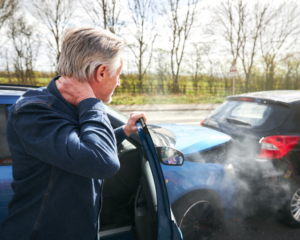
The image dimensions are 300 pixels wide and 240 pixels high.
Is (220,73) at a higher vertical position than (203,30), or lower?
lower

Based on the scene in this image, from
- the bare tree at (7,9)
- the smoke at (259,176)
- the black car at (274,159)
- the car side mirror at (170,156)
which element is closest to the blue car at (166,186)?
the car side mirror at (170,156)

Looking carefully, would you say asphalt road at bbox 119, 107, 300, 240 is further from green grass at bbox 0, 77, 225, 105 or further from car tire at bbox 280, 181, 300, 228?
green grass at bbox 0, 77, 225, 105

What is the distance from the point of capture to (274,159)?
2.49 meters

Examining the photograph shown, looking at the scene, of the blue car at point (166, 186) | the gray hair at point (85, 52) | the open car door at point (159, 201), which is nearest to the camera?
the gray hair at point (85, 52)

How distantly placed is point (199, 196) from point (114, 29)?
702 inches

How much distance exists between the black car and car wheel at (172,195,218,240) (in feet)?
1.87

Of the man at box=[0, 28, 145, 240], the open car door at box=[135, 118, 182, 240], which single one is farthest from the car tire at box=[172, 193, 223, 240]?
the man at box=[0, 28, 145, 240]

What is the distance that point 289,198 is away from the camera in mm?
2533

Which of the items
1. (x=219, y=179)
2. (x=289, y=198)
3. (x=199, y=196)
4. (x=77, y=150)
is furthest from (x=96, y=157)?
(x=289, y=198)

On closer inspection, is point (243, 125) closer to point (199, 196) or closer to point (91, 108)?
point (199, 196)

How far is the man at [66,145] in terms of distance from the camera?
2.58ft

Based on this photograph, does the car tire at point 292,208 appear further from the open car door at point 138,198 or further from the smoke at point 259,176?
the open car door at point 138,198

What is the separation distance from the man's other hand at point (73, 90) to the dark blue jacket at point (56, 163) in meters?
0.02

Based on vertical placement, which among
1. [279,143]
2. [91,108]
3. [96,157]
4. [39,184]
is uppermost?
[91,108]
